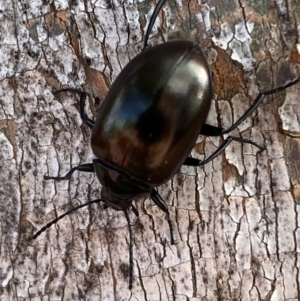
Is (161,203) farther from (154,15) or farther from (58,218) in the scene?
(154,15)

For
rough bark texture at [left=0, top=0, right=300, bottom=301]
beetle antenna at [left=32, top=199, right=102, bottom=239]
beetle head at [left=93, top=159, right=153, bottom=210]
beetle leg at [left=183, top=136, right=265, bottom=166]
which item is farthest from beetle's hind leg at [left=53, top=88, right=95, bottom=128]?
beetle leg at [left=183, top=136, right=265, bottom=166]

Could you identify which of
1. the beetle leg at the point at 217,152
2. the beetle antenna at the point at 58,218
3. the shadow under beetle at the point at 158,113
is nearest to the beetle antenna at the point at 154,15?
the shadow under beetle at the point at 158,113

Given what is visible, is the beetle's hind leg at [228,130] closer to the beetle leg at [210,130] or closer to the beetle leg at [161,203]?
the beetle leg at [210,130]

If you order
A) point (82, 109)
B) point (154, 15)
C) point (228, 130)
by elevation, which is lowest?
point (228, 130)

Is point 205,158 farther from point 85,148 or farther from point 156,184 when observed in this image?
point 85,148

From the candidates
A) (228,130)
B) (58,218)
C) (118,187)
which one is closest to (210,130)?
(228,130)
